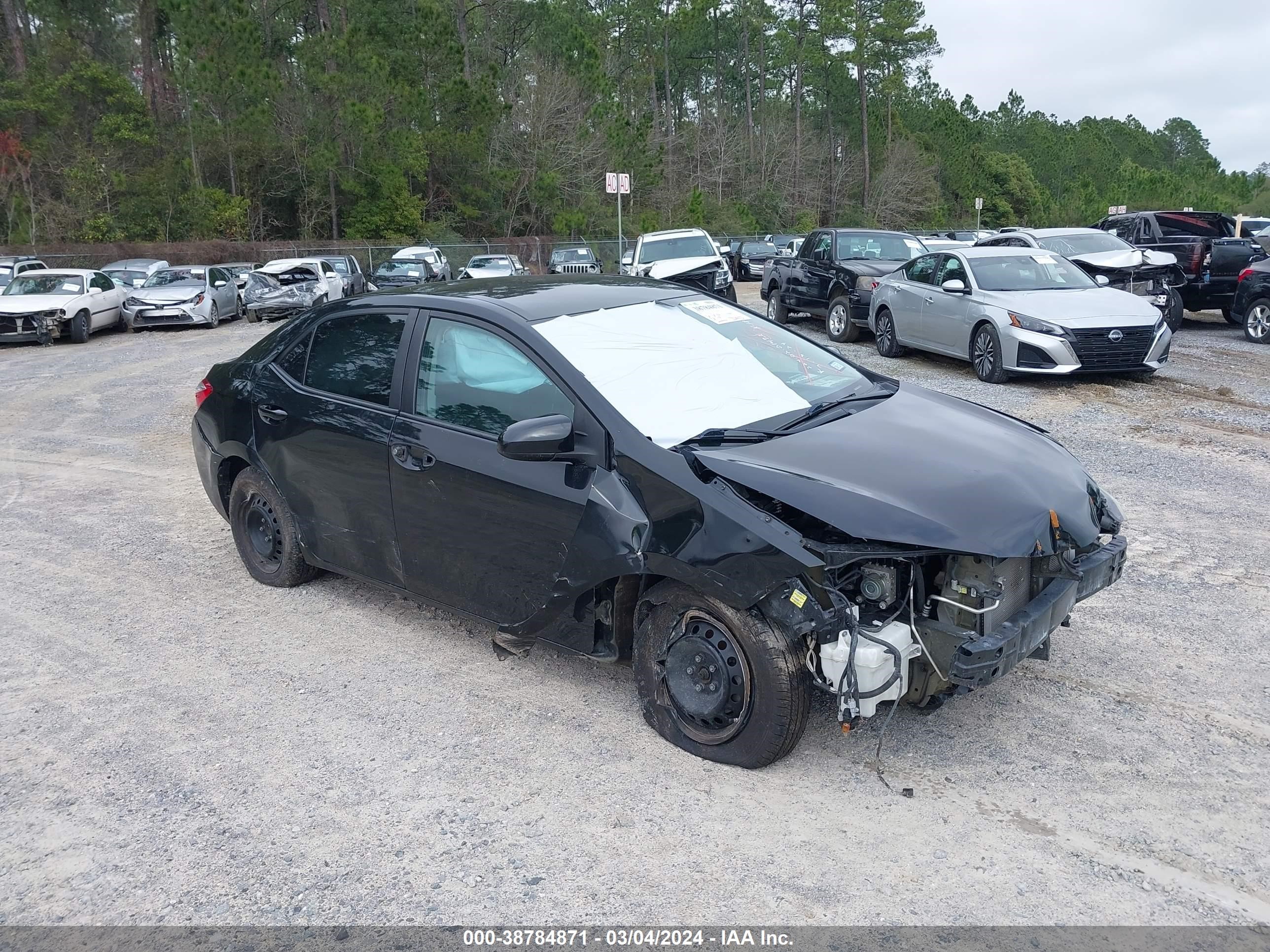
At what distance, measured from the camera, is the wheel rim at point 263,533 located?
19.2 ft

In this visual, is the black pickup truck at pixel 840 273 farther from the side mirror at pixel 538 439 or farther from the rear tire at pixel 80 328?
the rear tire at pixel 80 328

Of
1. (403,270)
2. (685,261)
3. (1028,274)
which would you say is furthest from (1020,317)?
(403,270)

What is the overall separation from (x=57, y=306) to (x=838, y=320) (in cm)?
1511

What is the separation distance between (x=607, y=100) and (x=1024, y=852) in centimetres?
4676

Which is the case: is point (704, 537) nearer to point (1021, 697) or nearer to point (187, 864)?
point (1021, 697)

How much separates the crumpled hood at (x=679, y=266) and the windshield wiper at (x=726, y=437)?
15978 mm

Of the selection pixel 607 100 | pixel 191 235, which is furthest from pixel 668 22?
pixel 191 235

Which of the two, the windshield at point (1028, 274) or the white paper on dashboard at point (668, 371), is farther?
the windshield at point (1028, 274)

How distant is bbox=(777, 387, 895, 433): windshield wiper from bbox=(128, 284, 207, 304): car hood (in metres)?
21.3

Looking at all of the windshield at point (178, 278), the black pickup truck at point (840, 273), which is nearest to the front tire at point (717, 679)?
the black pickup truck at point (840, 273)

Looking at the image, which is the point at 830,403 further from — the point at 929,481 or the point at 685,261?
the point at 685,261

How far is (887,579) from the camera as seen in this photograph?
379 centimetres

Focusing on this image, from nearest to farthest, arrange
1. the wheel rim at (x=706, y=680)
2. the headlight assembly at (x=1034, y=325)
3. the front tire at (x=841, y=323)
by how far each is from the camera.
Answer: the wheel rim at (x=706, y=680)
the headlight assembly at (x=1034, y=325)
the front tire at (x=841, y=323)

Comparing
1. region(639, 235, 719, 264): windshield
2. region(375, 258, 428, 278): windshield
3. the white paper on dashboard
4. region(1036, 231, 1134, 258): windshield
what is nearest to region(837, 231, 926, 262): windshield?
region(1036, 231, 1134, 258): windshield
